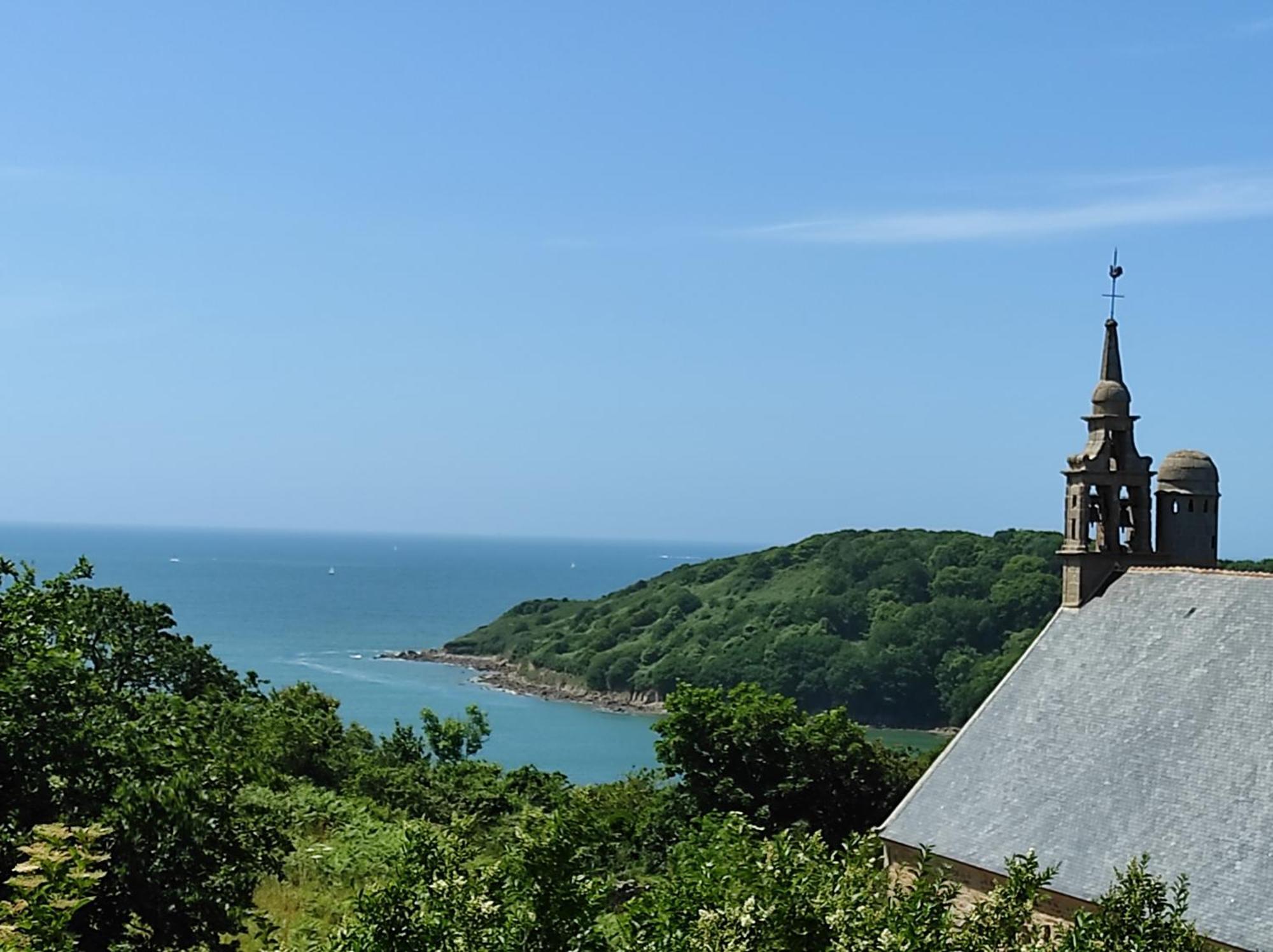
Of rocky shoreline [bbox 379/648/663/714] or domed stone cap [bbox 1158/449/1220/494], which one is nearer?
domed stone cap [bbox 1158/449/1220/494]

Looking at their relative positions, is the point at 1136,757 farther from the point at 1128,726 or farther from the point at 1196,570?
the point at 1196,570

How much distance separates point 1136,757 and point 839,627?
3963 inches

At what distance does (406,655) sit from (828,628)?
4460cm

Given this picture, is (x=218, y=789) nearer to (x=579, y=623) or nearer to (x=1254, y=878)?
(x=1254, y=878)

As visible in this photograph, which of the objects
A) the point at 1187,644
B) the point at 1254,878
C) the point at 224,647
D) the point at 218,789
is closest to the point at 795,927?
the point at 218,789

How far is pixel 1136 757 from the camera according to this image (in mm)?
20266

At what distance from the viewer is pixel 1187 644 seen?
21.2 metres

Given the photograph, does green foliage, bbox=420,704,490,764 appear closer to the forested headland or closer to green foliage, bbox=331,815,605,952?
the forested headland

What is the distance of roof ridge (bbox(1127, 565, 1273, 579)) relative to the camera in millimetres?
21312

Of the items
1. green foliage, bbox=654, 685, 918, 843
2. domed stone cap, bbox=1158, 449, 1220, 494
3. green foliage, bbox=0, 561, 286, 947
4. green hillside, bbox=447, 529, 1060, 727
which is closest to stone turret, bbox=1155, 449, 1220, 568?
domed stone cap, bbox=1158, 449, 1220, 494

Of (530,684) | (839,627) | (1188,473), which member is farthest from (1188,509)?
(530,684)

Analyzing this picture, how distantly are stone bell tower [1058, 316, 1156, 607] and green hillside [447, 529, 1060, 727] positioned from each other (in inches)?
2673

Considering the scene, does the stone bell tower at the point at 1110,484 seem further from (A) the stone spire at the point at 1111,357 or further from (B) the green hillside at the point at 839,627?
(B) the green hillside at the point at 839,627

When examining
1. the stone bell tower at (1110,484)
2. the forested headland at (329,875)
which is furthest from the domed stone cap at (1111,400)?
the forested headland at (329,875)
